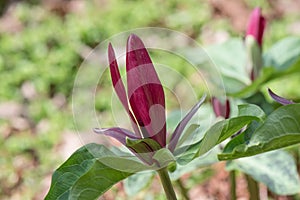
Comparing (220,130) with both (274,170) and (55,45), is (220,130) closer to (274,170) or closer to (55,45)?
(274,170)

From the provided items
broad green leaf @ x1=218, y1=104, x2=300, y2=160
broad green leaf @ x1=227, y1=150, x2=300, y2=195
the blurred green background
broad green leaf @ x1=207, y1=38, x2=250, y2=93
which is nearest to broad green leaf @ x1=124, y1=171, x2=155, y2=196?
broad green leaf @ x1=227, y1=150, x2=300, y2=195

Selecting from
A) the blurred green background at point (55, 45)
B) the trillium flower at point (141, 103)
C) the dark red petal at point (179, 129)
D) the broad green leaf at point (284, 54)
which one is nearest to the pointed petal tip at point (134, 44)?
the trillium flower at point (141, 103)

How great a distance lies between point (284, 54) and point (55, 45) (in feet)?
5.34

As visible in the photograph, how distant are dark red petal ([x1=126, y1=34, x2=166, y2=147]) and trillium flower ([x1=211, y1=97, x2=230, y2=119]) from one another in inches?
12.3

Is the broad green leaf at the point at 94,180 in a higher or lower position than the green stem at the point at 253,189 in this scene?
higher

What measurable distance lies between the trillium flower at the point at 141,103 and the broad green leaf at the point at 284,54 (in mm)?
629

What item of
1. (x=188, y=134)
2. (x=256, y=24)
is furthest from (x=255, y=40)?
(x=188, y=134)

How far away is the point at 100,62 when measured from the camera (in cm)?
132

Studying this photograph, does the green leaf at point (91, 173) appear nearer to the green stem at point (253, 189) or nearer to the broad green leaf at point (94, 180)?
the broad green leaf at point (94, 180)

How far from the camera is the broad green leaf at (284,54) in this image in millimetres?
1442

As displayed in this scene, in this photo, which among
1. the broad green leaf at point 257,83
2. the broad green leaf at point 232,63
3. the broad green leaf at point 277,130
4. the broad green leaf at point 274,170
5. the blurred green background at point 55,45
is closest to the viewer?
the broad green leaf at point 277,130

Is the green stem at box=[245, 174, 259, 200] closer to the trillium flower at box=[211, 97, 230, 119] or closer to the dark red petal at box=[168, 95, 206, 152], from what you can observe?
the trillium flower at box=[211, 97, 230, 119]

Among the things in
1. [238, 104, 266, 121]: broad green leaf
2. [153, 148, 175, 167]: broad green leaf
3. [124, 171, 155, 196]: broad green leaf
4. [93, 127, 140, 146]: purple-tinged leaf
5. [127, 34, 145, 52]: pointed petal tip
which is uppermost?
[127, 34, 145, 52]: pointed petal tip

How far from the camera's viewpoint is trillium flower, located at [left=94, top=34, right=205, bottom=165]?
31.9 inches
